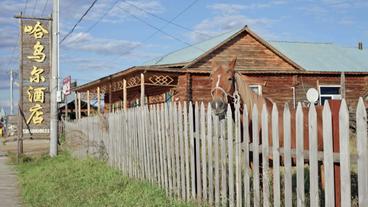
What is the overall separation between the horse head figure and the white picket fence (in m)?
0.18

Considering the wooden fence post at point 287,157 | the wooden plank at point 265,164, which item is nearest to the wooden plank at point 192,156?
the wooden plank at point 265,164

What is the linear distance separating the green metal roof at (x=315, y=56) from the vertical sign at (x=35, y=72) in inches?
273

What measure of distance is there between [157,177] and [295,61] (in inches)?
872

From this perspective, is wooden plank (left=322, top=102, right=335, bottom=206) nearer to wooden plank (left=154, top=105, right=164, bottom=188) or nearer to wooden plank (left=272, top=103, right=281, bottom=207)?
wooden plank (left=272, top=103, right=281, bottom=207)

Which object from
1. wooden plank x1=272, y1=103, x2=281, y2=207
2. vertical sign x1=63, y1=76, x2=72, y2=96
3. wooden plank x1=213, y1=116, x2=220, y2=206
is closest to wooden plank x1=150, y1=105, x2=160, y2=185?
wooden plank x1=213, y1=116, x2=220, y2=206

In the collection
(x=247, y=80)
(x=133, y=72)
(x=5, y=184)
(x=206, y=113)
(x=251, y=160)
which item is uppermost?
(x=133, y=72)

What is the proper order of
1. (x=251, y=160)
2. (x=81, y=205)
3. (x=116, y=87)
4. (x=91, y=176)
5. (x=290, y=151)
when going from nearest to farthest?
(x=290, y=151) < (x=251, y=160) < (x=81, y=205) < (x=91, y=176) < (x=116, y=87)

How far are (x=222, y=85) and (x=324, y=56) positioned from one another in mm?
26596

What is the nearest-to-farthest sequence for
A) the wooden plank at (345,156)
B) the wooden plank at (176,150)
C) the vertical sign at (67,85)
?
the wooden plank at (345,156), the wooden plank at (176,150), the vertical sign at (67,85)

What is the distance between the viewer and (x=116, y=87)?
3008cm

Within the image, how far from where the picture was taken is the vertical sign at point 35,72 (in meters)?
24.2

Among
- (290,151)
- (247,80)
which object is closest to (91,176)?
(247,80)

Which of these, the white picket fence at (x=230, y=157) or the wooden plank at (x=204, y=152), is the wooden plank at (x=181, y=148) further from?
the wooden plank at (x=204, y=152)

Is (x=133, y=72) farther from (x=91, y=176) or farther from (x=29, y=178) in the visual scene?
(x=91, y=176)
